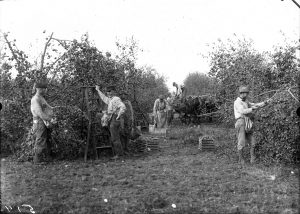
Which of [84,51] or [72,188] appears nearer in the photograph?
[72,188]

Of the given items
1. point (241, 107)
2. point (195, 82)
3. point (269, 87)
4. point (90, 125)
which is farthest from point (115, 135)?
point (195, 82)

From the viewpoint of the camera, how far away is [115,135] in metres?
9.15

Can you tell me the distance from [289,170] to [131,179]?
311 cm

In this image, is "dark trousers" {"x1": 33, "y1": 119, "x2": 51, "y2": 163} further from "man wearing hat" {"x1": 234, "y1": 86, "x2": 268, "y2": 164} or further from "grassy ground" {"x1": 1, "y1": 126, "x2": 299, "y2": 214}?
"man wearing hat" {"x1": 234, "y1": 86, "x2": 268, "y2": 164}

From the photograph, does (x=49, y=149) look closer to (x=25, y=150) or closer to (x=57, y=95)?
(x=25, y=150)

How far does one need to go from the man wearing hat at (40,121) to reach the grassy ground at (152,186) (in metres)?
0.41

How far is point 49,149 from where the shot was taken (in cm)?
866

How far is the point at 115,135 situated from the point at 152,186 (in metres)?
3.06

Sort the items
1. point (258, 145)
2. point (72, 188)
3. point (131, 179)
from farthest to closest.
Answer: point (258, 145)
point (131, 179)
point (72, 188)

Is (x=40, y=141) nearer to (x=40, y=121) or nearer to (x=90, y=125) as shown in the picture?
(x=40, y=121)

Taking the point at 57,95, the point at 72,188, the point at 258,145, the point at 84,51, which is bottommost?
the point at 72,188

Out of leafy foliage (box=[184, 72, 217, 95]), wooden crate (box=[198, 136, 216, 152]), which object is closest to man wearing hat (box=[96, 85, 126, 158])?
wooden crate (box=[198, 136, 216, 152])

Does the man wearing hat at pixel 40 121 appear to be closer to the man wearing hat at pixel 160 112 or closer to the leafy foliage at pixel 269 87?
the leafy foliage at pixel 269 87

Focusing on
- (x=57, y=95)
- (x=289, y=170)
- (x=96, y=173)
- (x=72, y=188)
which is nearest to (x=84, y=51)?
(x=57, y=95)
